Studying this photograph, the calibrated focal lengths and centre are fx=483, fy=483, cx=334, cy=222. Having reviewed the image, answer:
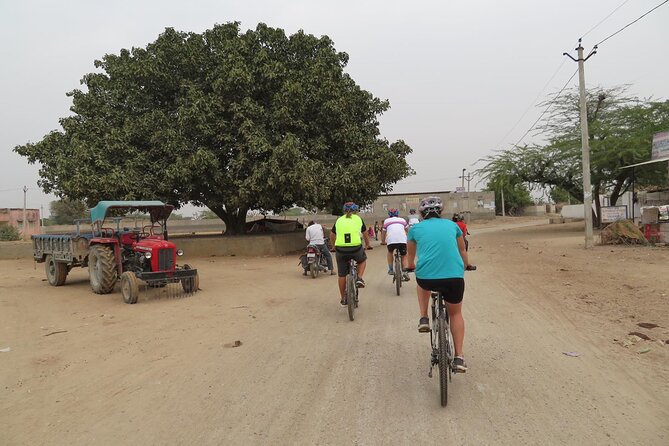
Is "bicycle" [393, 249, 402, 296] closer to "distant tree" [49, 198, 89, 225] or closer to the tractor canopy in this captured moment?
the tractor canopy

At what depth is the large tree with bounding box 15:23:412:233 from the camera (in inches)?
716

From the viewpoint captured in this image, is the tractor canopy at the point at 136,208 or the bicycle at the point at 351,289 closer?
the bicycle at the point at 351,289

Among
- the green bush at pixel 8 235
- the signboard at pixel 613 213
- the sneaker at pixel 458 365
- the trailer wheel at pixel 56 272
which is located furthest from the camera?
the green bush at pixel 8 235

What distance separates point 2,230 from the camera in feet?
142

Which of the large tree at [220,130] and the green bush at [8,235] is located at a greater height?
the large tree at [220,130]

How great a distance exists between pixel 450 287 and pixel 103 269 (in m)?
8.88

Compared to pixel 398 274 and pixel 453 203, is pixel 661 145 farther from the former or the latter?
pixel 453 203

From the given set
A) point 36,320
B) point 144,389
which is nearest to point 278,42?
point 36,320

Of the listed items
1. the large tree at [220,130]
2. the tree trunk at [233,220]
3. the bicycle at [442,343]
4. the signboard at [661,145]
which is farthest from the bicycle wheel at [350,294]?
the signboard at [661,145]

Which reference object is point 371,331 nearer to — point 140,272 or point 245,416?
point 245,416

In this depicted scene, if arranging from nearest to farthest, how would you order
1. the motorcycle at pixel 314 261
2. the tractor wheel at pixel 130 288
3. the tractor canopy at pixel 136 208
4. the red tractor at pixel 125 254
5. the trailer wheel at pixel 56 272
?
the tractor wheel at pixel 130 288, the red tractor at pixel 125 254, the tractor canopy at pixel 136 208, the motorcycle at pixel 314 261, the trailer wheel at pixel 56 272

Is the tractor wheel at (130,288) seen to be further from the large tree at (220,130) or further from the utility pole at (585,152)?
the utility pole at (585,152)

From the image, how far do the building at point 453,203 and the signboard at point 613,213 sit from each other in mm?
41396

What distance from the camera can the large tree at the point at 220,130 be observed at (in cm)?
1819
